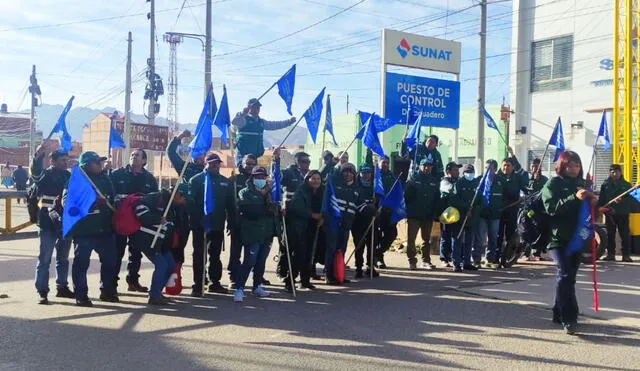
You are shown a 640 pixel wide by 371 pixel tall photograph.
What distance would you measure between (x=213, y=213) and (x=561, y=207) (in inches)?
172

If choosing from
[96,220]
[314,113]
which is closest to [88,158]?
[96,220]

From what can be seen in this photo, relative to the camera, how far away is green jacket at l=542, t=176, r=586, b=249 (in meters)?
6.66

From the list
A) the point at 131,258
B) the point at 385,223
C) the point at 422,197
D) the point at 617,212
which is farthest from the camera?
the point at 617,212

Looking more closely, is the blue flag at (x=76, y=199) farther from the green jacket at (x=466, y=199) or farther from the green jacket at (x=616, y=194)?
the green jacket at (x=616, y=194)

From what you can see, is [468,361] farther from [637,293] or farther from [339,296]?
[637,293]

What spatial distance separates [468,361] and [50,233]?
5506 mm

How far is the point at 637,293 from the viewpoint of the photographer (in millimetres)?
9031

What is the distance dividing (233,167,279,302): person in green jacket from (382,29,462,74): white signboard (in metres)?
10.4

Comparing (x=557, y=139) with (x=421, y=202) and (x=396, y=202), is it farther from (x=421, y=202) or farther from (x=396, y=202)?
(x=396, y=202)

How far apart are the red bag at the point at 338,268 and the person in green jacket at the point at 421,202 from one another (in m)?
1.86

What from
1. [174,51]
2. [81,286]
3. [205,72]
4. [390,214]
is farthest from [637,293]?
[174,51]

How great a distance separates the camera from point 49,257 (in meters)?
8.25

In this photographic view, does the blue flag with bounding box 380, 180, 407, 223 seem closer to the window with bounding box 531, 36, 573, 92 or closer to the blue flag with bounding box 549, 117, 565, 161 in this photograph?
the blue flag with bounding box 549, 117, 565, 161

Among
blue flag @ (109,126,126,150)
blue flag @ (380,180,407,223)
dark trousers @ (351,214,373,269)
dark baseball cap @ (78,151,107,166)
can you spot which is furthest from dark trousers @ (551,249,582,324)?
blue flag @ (109,126,126,150)
